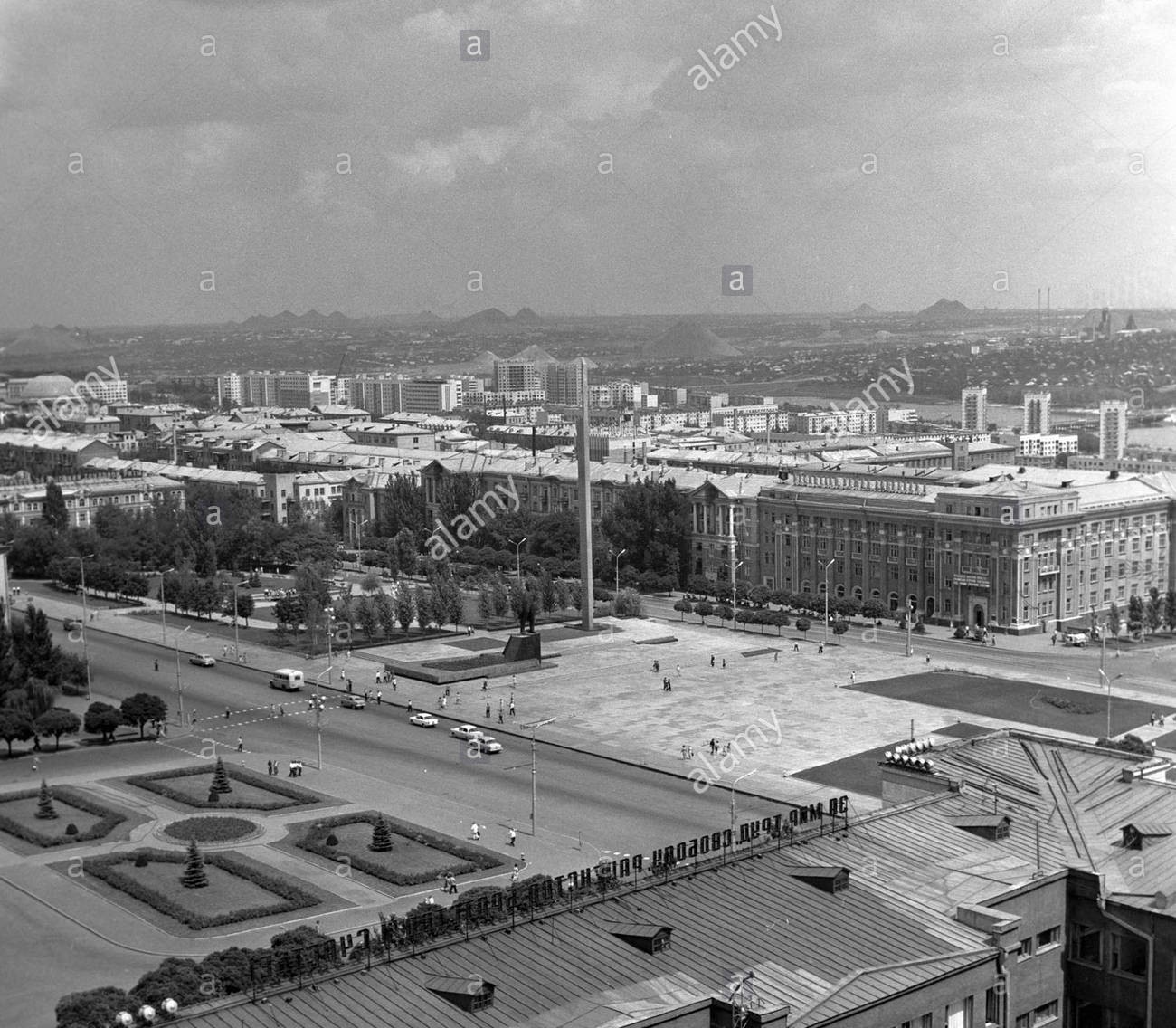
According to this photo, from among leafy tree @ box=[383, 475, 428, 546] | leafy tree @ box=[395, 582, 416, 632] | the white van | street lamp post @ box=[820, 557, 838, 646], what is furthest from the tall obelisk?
leafy tree @ box=[383, 475, 428, 546]

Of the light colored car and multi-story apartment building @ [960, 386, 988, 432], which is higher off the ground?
multi-story apartment building @ [960, 386, 988, 432]

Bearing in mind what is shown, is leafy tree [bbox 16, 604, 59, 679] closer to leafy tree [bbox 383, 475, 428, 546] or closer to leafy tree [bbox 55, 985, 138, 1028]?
leafy tree [bbox 55, 985, 138, 1028]

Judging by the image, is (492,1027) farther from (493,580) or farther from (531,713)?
(493,580)

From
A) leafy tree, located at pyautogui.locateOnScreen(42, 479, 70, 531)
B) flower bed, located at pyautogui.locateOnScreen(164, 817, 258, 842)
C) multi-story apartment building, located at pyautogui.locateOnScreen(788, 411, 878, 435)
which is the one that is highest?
multi-story apartment building, located at pyautogui.locateOnScreen(788, 411, 878, 435)

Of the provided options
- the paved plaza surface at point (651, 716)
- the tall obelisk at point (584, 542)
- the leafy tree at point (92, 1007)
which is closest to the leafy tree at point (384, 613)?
the paved plaza surface at point (651, 716)

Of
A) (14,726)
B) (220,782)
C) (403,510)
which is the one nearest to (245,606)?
(14,726)

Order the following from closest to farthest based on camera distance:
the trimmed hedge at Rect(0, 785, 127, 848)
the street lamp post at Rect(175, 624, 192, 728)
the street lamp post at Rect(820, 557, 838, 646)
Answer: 1. the trimmed hedge at Rect(0, 785, 127, 848)
2. the street lamp post at Rect(175, 624, 192, 728)
3. the street lamp post at Rect(820, 557, 838, 646)

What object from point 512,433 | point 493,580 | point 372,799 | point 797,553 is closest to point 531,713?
point 372,799

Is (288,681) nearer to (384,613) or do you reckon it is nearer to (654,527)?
(384,613)

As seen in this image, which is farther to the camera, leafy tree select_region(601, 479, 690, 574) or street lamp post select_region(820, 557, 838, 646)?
leafy tree select_region(601, 479, 690, 574)
